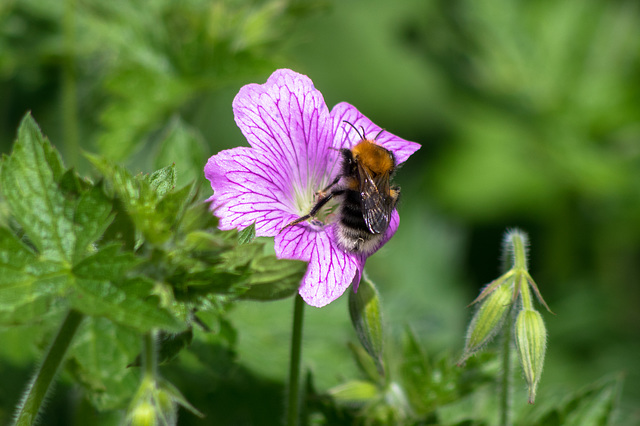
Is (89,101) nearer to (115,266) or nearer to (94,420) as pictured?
(94,420)

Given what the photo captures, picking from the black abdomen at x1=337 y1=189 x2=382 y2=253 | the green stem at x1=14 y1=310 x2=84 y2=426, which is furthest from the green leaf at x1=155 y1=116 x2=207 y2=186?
the green stem at x1=14 y1=310 x2=84 y2=426

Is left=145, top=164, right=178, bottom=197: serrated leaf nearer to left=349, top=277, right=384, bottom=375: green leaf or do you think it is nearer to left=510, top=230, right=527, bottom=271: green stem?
left=349, top=277, right=384, bottom=375: green leaf

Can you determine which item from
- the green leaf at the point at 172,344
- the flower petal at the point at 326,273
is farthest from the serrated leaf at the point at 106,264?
the flower petal at the point at 326,273

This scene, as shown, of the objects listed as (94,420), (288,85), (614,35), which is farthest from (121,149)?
(614,35)

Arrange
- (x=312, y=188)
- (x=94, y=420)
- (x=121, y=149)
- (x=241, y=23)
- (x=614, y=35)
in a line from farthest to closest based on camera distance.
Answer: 1. (x=614, y=35)
2. (x=241, y=23)
3. (x=121, y=149)
4. (x=94, y=420)
5. (x=312, y=188)

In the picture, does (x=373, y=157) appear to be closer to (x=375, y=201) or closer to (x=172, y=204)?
(x=375, y=201)

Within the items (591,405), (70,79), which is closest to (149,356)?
(591,405)

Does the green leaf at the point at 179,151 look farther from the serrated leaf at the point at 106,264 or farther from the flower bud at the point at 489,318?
the flower bud at the point at 489,318
